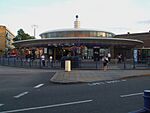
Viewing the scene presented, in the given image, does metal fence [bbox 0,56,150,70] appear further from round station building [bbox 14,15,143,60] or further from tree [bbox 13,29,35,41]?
tree [bbox 13,29,35,41]

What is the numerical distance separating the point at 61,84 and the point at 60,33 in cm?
5518

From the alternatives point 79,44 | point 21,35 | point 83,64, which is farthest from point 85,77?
point 21,35

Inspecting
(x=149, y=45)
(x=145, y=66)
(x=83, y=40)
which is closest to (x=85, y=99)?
(x=145, y=66)

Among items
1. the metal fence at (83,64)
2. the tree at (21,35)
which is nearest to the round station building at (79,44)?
the metal fence at (83,64)

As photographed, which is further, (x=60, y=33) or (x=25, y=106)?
(x=60, y=33)

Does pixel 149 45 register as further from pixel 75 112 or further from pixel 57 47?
pixel 75 112

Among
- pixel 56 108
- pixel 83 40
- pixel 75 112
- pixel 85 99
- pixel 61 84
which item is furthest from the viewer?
pixel 83 40

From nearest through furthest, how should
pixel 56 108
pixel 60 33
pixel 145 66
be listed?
pixel 56 108 → pixel 145 66 → pixel 60 33

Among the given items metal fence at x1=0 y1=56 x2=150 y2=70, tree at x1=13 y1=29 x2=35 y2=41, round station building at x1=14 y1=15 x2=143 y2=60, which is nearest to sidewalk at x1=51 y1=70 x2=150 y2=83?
metal fence at x1=0 y1=56 x2=150 y2=70

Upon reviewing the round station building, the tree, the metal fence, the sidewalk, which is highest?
the tree

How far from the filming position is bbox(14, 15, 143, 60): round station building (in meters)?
63.0

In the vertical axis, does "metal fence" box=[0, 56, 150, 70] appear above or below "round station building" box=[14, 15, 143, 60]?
below

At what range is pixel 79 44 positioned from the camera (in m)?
63.7

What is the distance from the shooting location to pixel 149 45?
282 ft
